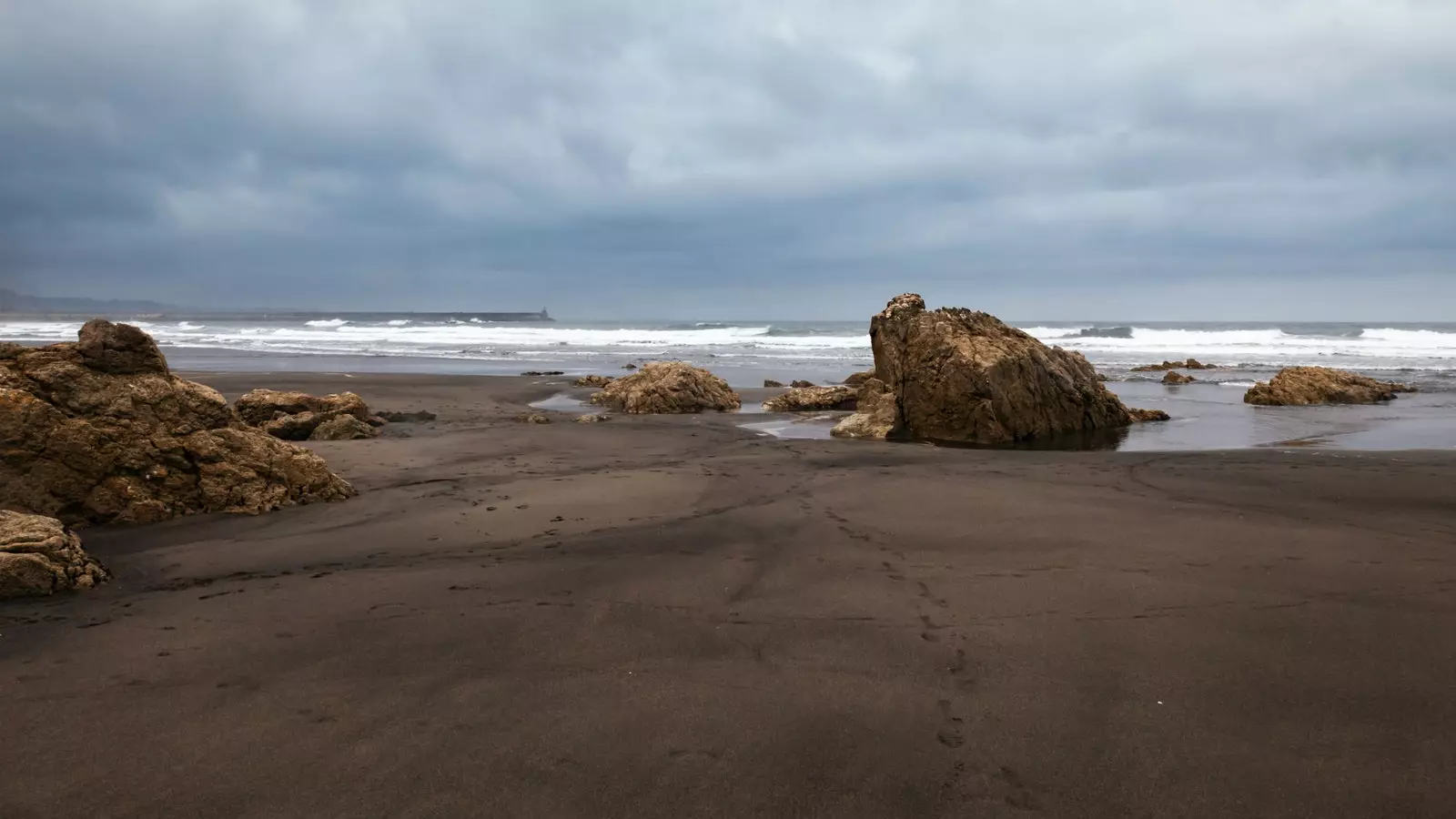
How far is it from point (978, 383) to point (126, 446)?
9732 mm

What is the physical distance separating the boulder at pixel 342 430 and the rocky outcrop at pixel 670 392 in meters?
4.99

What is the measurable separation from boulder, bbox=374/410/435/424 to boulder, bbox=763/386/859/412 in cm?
593

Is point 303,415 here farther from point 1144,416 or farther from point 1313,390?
point 1313,390

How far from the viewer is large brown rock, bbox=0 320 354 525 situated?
5.63m

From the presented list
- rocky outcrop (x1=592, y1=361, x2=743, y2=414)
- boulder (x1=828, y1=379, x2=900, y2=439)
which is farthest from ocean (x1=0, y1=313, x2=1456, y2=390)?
boulder (x1=828, y1=379, x2=900, y2=439)

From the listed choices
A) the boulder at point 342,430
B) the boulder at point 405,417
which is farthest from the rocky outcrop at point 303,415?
the boulder at point 405,417

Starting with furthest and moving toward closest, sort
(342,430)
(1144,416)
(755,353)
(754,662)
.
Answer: (755,353), (1144,416), (342,430), (754,662)

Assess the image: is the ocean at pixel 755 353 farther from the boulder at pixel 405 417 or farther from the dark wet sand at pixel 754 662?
the dark wet sand at pixel 754 662

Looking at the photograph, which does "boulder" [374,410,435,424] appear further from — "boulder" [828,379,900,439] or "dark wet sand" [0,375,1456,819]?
"boulder" [828,379,900,439]

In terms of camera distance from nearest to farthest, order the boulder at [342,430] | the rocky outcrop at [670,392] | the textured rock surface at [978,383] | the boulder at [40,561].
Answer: the boulder at [40,561], the boulder at [342,430], the textured rock surface at [978,383], the rocky outcrop at [670,392]

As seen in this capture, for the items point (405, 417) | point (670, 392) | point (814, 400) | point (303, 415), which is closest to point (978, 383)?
point (814, 400)

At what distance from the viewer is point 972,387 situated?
37.5 feet

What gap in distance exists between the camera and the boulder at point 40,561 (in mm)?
4203

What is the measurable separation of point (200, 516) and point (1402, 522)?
28.8 feet
